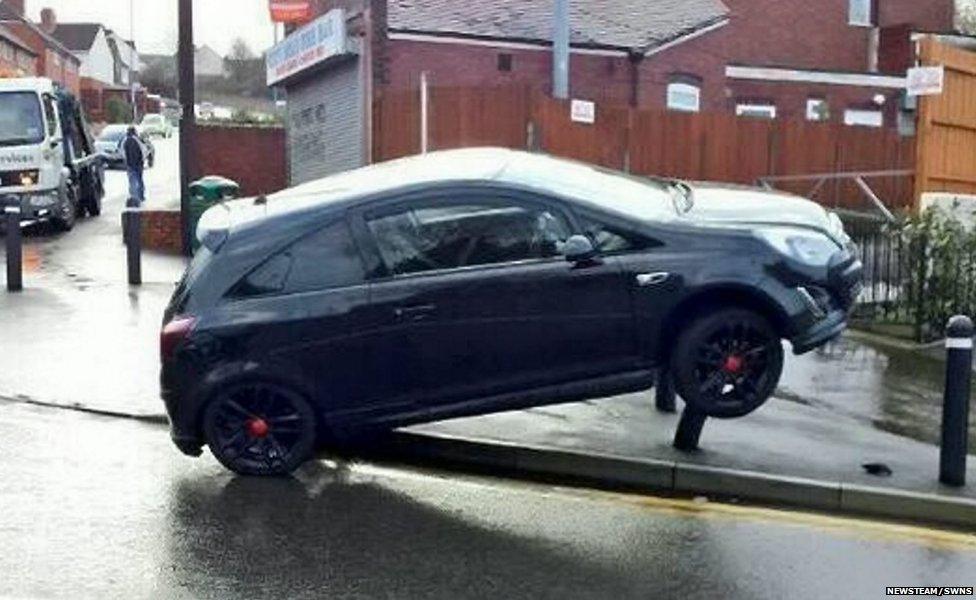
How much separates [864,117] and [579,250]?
28658mm

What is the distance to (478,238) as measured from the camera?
24.8ft

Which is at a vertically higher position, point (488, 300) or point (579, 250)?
point (579, 250)

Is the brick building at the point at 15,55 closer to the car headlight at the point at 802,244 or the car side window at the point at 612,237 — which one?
the car side window at the point at 612,237

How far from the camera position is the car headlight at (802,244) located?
7473 millimetres

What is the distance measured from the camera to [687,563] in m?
6.11

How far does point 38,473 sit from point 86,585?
2.08 m

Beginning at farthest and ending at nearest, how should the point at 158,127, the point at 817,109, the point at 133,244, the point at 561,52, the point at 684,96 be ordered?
the point at 158,127 → the point at 817,109 → the point at 684,96 → the point at 561,52 → the point at 133,244

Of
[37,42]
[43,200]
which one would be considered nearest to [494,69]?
[43,200]

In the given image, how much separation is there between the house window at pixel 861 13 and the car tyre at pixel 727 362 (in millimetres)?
31611

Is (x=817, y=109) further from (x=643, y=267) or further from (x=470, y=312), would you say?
(x=470, y=312)

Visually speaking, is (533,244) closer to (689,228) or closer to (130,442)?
(689,228)

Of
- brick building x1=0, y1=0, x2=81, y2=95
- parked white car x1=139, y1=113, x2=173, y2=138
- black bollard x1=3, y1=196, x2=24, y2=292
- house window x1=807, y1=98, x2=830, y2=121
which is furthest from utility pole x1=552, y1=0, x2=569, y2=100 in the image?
brick building x1=0, y1=0, x2=81, y2=95

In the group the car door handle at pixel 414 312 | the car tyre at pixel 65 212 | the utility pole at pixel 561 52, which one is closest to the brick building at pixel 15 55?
the car tyre at pixel 65 212

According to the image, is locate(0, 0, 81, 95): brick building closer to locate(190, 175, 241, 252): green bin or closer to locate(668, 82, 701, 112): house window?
locate(668, 82, 701, 112): house window
